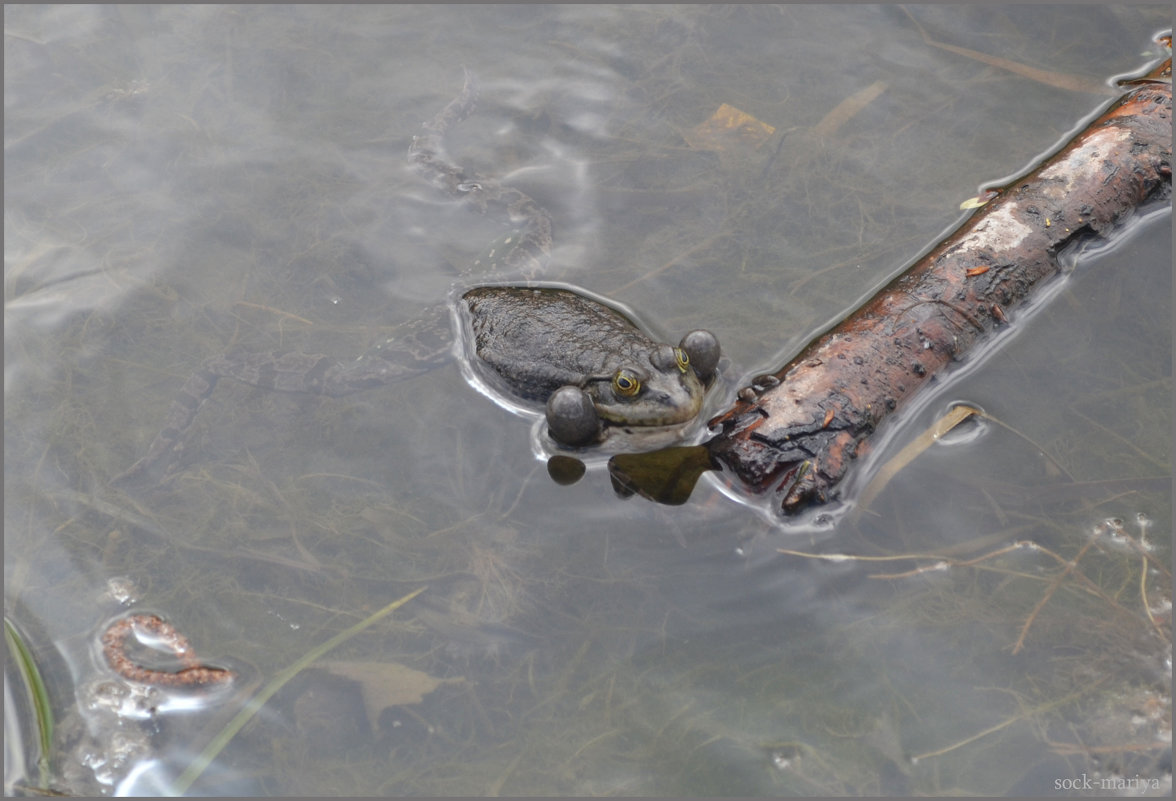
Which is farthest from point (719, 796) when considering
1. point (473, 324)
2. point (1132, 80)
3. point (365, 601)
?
point (1132, 80)

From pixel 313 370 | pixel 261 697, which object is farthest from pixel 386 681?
pixel 313 370

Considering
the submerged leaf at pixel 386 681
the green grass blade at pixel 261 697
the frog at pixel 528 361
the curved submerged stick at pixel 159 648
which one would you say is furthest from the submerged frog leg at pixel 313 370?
the submerged leaf at pixel 386 681

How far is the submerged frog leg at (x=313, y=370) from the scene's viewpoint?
564 centimetres

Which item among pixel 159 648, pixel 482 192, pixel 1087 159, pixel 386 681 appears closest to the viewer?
pixel 386 681

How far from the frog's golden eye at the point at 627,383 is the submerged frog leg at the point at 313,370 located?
4.65ft

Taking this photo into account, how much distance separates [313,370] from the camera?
577cm

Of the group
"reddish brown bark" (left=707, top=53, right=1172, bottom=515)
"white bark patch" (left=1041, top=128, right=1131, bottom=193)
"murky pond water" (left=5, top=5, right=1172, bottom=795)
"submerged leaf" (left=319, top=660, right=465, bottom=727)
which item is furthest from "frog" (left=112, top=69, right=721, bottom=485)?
"white bark patch" (left=1041, top=128, right=1131, bottom=193)

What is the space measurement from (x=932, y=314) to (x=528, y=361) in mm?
2479

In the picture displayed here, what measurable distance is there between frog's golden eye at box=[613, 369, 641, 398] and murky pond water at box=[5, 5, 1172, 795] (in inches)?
23.7

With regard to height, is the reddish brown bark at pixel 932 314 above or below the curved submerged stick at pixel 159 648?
above

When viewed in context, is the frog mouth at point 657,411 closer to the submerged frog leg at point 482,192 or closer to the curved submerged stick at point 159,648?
the submerged frog leg at point 482,192

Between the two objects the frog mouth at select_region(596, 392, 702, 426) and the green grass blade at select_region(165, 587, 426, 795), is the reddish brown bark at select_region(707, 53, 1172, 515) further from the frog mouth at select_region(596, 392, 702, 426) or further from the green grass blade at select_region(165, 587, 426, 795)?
the green grass blade at select_region(165, 587, 426, 795)

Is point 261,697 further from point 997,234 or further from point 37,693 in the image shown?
point 997,234

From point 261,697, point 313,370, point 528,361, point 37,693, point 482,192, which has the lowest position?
point 37,693
